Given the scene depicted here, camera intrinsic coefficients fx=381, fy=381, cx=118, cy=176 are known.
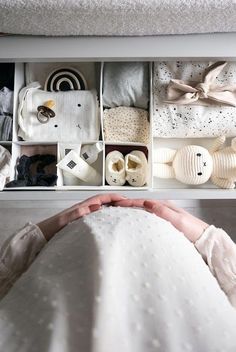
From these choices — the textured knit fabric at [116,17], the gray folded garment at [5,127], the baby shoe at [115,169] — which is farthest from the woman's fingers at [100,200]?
the gray folded garment at [5,127]

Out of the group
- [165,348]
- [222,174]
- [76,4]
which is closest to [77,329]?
[165,348]

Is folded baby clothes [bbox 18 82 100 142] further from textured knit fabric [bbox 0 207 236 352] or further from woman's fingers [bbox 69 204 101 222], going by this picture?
textured knit fabric [bbox 0 207 236 352]

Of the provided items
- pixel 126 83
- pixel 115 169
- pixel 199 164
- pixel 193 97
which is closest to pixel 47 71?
pixel 126 83

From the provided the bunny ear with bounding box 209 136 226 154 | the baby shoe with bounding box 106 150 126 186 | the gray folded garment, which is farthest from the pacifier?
the bunny ear with bounding box 209 136 226 154

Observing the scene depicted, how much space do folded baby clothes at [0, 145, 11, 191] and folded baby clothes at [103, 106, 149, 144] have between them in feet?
1.16

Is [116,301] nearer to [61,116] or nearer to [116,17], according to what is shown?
[116,17]

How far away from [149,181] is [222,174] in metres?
0.27

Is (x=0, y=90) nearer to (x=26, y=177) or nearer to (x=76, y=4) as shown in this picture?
(x=26, y=177)

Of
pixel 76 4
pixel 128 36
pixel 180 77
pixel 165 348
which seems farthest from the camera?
pixel 180 77

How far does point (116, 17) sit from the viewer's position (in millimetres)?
991

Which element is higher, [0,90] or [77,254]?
[0,90]

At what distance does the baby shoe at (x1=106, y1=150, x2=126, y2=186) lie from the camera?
1348 mm

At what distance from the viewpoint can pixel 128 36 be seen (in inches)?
43.2

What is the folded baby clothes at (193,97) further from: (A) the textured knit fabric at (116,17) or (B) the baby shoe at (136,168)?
(A) the textured knit fabric at (116,17)
